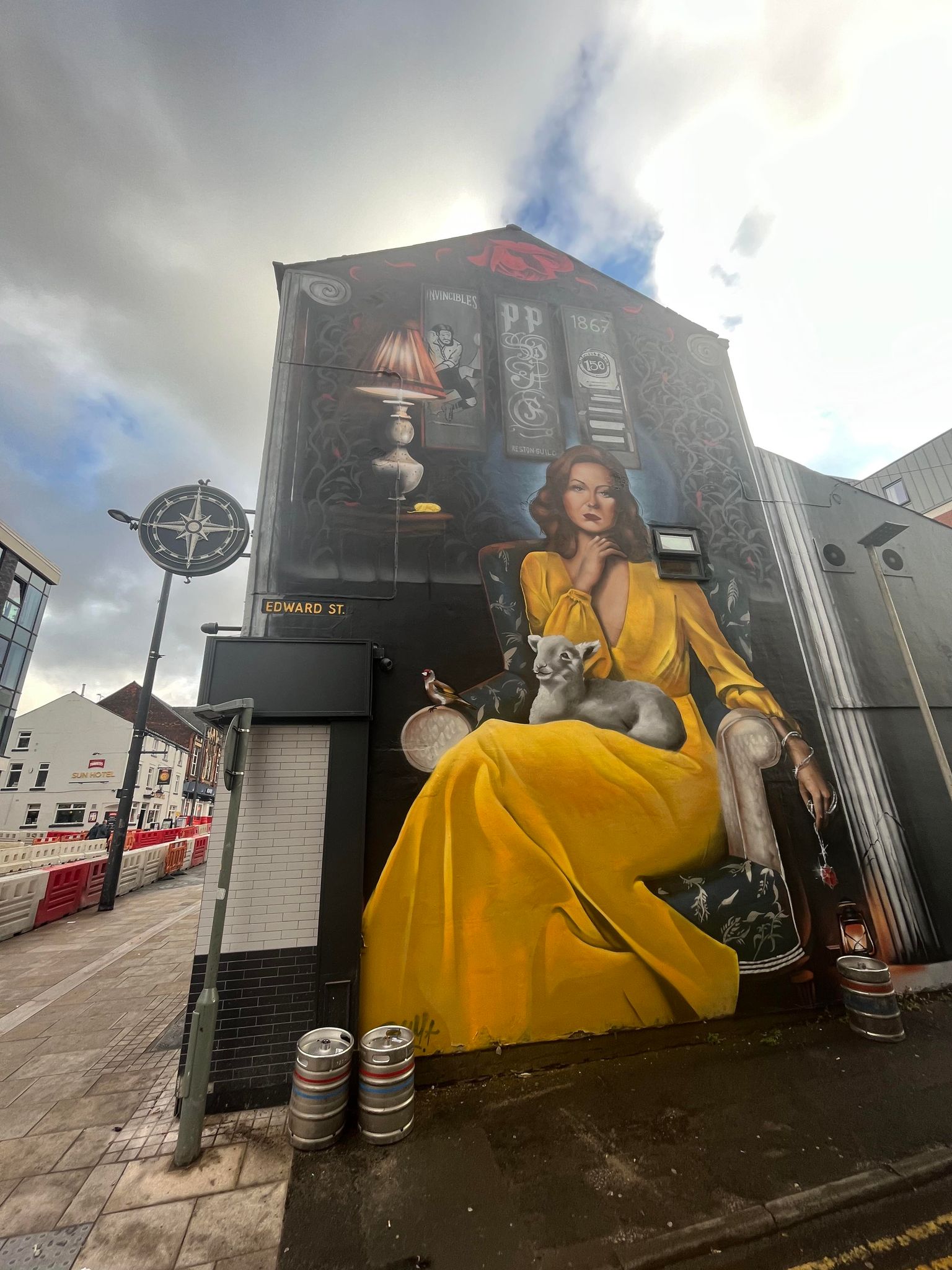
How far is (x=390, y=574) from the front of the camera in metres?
7.31

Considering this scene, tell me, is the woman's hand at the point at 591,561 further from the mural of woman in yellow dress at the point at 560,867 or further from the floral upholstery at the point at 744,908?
the floral upholstery at the point at 744,908

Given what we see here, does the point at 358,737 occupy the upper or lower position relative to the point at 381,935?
upper

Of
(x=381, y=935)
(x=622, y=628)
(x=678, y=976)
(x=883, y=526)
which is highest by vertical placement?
(x=883, y=526)

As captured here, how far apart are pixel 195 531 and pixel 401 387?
409 centimetres

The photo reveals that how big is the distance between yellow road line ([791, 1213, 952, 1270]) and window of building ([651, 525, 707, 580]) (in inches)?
288

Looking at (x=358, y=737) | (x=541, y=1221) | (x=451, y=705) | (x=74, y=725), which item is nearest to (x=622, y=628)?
(x=451, y=705)

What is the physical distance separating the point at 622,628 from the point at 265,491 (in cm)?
588

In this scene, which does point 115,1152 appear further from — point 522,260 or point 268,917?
point 522,260

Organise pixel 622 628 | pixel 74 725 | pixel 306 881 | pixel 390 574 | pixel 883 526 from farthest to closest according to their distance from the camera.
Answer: pixel 74 725, pixel 883 526, pixel 622 628, pixel 390 574, pixel 306 881

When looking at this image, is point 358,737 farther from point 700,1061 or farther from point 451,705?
point 700,1061

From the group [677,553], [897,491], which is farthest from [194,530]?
[897,491]

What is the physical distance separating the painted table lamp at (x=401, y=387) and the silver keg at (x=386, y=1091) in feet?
22.1

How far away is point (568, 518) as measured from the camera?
27.8 ft

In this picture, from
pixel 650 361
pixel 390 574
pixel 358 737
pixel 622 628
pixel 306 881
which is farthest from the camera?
pixel 650 361
